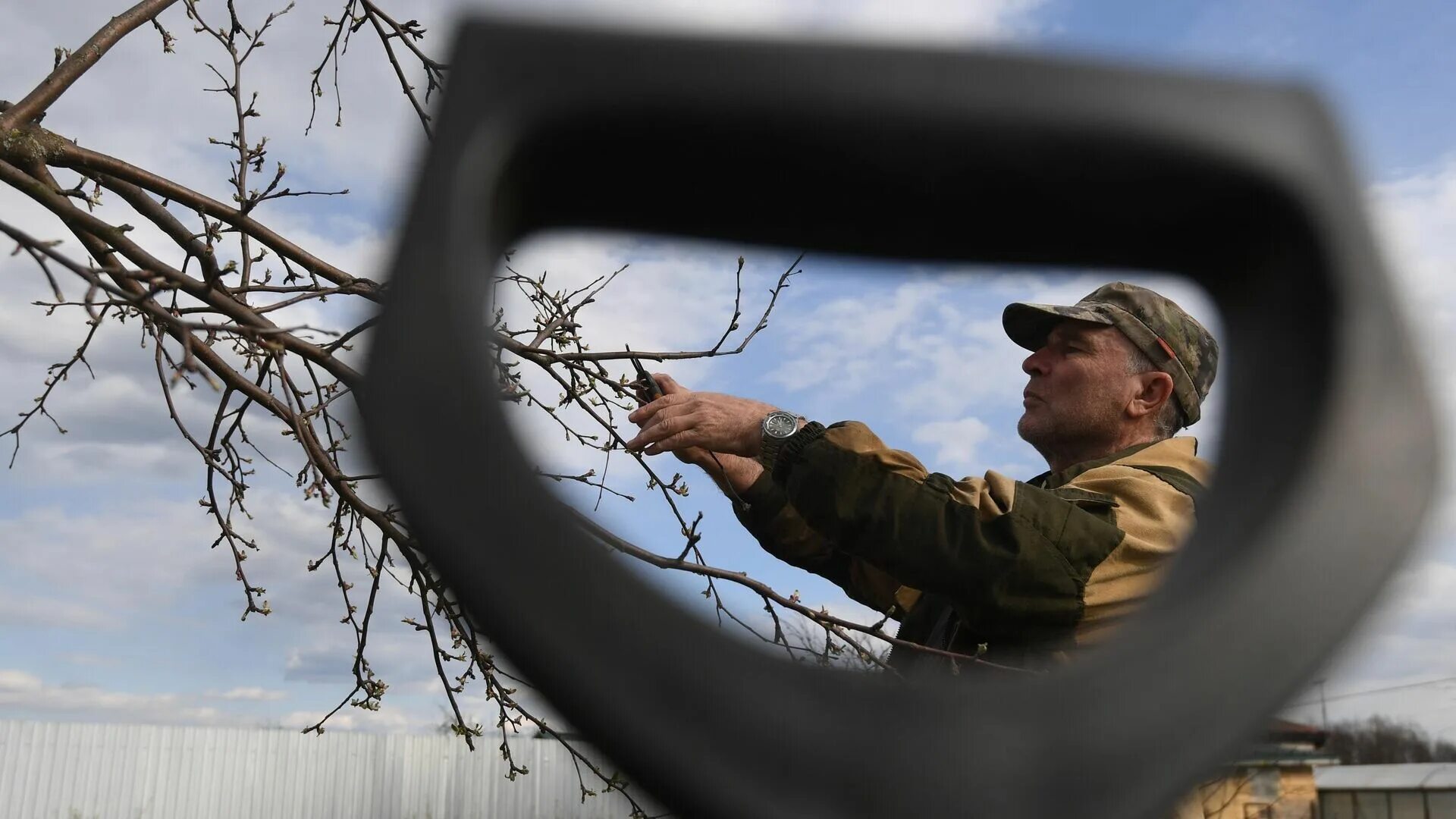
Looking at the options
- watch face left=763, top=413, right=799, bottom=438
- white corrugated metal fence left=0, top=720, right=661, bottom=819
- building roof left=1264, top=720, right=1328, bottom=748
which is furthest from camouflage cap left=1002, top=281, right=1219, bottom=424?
white corrugated metal fence left=0, top=720, right=661, bottom=819

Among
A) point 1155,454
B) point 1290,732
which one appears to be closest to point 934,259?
point 1290,732

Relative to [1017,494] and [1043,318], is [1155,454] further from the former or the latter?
[1043,318]

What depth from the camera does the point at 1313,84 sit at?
11.7 inches

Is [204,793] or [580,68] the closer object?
[580,68]

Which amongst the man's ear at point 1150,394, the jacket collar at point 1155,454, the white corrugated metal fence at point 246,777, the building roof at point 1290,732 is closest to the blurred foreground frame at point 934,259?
the building roof at point 1290,732

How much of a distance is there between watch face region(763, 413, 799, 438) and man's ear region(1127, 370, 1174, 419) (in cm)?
63

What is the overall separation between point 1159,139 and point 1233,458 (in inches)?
3.8

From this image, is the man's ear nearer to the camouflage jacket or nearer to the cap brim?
the camouflage jacket

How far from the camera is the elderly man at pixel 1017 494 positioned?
3.25 ft

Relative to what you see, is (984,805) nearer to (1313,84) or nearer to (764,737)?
(764,737)

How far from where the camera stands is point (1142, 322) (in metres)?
0.60

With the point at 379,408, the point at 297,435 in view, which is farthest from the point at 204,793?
the point at 379,408

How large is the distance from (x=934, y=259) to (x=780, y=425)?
0.90 metres

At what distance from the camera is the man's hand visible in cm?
122
